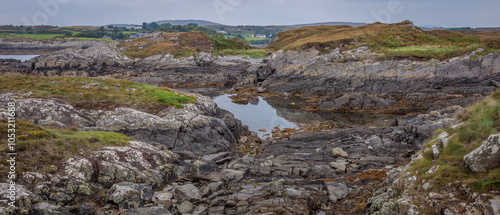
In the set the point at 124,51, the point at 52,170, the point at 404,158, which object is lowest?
the point at 404,158

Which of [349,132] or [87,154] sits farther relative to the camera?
[349,132]

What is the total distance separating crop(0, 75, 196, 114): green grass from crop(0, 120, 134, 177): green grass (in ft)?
30.9

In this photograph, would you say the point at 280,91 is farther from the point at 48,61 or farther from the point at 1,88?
the point at 48,61

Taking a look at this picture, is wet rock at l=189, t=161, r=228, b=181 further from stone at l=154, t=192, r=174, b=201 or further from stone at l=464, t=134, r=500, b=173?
stone at l=464, t=134, r=500, b=173

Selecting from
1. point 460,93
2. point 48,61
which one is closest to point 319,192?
point 460,93

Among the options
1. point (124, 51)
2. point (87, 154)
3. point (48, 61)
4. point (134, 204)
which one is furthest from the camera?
point (124, 51)

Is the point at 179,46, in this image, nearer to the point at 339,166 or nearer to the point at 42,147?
the point at 339,166

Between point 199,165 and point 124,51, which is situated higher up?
point 124,51

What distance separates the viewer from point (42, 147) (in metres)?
10.2

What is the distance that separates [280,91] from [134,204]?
1590 inches

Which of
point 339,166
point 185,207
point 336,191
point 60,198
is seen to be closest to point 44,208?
point 60,198

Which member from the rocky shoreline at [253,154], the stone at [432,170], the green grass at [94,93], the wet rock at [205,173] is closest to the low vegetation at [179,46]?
the rocky shoreline at [253,154]

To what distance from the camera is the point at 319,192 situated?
11.5 metres

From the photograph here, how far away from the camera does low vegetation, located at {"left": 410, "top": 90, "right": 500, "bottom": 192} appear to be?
23.5 ft
